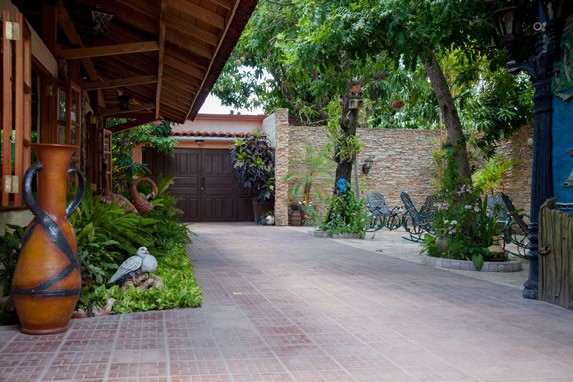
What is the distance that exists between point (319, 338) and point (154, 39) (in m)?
4.43

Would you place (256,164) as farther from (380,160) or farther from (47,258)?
(47,258)

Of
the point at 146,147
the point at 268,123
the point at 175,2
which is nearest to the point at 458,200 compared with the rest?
the point at 175,2

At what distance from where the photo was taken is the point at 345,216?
41.7 ft

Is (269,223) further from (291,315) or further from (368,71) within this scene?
(291,315)

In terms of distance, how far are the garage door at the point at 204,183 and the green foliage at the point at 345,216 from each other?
513cm

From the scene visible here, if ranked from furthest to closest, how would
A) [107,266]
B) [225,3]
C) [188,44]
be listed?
[188,44], [107,266], [225,3]

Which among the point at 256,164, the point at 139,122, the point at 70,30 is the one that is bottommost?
the point at 256,164

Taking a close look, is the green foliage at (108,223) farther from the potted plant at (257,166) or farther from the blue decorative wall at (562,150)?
the potted plant at (257,166)

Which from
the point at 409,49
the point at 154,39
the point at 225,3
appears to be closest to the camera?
the point at 225,3

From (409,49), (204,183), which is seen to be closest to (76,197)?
(409,49)

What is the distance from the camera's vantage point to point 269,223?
1591cm

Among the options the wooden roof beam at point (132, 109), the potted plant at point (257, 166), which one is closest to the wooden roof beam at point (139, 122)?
the wooden roof beam at point (132, 109)

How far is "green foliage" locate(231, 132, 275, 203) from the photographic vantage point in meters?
16.0

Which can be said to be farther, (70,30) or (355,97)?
(355,97)
